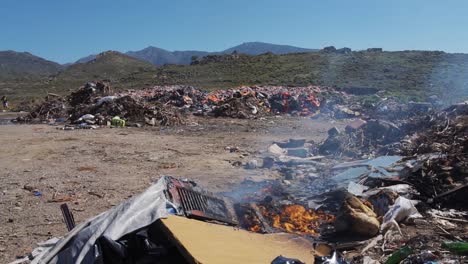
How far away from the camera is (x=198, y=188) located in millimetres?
3941

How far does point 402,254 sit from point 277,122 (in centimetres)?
1144

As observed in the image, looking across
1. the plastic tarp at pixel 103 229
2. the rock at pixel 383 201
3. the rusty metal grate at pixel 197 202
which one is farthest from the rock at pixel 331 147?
the plastic tarp at pixel 103 229

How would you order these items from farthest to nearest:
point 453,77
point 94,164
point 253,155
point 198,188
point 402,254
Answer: point 453,77 → point 253,155 → point 94,164 → point 198,188 → point 402,254

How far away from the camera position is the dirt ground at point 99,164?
15.6 feet

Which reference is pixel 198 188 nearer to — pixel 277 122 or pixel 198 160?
pixel 198 160

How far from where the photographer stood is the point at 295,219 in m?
4.36

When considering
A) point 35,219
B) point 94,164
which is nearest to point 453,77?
point 94,164

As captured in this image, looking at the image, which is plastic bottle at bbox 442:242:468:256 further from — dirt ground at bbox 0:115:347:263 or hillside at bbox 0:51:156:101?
hillside at bbox 0:51:156:101

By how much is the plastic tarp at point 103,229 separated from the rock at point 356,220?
188 cm

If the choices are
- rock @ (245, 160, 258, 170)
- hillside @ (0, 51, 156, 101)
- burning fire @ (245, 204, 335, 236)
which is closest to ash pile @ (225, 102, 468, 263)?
burning fire @ (245, 204, 335, 236)

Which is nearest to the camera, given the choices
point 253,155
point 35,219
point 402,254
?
point 402,254

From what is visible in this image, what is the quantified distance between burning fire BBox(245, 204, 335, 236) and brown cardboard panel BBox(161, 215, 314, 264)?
1.57 feet

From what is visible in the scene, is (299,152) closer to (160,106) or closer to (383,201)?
(383,201)

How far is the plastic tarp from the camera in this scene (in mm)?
2578
